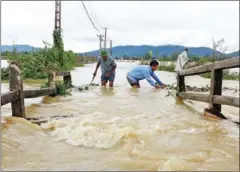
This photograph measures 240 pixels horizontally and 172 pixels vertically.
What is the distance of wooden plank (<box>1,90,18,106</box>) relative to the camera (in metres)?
4.02

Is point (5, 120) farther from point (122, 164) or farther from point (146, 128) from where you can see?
point (122, 164)

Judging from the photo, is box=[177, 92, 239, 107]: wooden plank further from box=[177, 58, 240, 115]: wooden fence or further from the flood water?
the flood water

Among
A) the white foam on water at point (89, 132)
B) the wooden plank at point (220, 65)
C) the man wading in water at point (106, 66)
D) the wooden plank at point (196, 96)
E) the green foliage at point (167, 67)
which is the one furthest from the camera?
the green foliage at point (167, 67)

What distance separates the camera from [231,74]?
20531mm

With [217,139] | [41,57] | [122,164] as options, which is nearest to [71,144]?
[122,164]

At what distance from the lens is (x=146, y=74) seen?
10492 millimetres

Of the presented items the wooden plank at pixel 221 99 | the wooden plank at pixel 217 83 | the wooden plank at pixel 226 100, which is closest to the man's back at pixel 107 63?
the wooden plank at pixel 221 99

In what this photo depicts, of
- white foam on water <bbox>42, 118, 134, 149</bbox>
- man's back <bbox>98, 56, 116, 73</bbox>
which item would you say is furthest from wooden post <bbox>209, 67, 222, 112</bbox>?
man's back <bbox>98, 56, 116, 73</bbox>

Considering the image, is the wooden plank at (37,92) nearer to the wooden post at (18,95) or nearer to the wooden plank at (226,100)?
the wooden post at (18,95)

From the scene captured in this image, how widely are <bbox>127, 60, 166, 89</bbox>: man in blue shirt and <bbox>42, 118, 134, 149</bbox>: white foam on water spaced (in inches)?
231

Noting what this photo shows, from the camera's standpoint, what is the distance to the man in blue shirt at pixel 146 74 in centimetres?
1029

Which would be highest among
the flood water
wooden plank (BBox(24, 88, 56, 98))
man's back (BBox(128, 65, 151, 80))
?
man's back (BBox(128, 65, 151, 80))

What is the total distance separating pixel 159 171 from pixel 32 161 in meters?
1.03

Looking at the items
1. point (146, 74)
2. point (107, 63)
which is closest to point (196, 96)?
point (146, 74)
